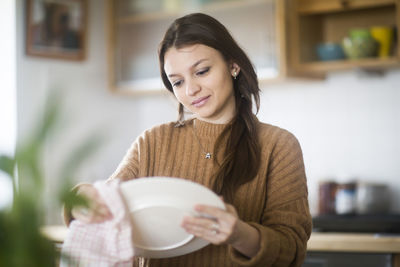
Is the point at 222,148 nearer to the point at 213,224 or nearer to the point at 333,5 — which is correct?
the point at 213,224

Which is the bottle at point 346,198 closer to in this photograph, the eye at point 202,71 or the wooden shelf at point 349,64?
the wooden shelf at point 349,64

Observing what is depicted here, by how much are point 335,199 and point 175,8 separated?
52.8 inches

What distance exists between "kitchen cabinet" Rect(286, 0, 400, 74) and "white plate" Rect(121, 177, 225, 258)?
6.11 ft

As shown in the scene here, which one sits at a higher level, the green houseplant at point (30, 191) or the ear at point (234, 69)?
the ear at point (234, 69)

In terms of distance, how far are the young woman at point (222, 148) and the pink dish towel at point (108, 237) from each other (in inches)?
10.7

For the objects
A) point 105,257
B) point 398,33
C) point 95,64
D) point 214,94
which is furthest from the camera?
point 95,64

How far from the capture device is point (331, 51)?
9.91 ft

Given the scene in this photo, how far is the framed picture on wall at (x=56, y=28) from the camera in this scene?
3.34 meters

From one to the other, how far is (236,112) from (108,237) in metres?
0.57

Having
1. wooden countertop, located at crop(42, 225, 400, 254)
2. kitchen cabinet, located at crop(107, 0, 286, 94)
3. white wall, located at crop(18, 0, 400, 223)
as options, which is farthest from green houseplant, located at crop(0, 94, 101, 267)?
kitchen cabinet, located at crop(107, 0, 286, 94)

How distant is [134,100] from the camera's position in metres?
3.93

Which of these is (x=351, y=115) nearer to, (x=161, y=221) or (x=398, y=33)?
(x=398, y=33)

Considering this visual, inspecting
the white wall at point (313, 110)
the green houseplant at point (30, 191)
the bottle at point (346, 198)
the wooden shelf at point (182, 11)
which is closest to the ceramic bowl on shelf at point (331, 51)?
the white wall at point (313, 110)

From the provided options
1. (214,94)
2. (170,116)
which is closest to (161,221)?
(214,94)
